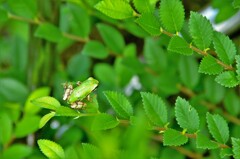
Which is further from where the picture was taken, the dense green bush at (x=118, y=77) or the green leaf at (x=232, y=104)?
the green leaf at (x=232, y=104)

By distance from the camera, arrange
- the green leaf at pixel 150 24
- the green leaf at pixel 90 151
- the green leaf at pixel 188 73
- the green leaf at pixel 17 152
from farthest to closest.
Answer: the green leaf at pixel 188 73
the green leaf at pixel 17 152
the green leaf at pixel 150 24
the green leaf at pixel 90 151

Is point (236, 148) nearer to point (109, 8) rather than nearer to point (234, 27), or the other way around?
point (109, 8)

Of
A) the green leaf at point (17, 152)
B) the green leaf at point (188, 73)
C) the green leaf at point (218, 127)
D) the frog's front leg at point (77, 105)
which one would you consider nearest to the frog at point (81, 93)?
the frog's front leg at point (77, 105)

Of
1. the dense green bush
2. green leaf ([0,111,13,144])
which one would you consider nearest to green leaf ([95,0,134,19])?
the dense green bush

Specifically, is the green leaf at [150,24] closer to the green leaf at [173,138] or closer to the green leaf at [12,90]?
the green leaf at [173,138]

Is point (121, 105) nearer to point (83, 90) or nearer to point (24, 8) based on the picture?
point (83, 90)

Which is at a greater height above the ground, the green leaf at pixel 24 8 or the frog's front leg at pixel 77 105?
the green leaf at pixel 24 8

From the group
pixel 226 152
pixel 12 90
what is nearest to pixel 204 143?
→ pixel 226 152

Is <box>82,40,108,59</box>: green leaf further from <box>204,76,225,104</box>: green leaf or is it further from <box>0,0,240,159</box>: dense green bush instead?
<box>204,76,225,104</box>: green leaf
